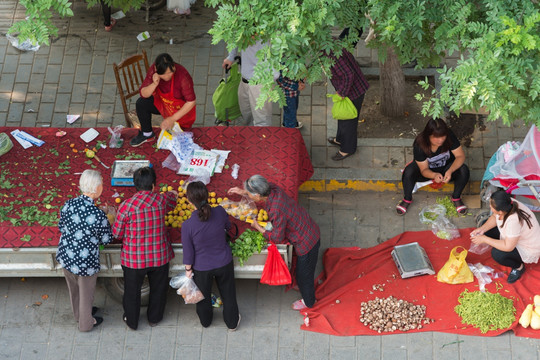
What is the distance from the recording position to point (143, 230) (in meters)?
6.63

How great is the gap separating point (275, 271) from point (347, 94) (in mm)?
2340

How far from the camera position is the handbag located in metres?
7.25

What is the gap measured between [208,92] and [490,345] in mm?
4877

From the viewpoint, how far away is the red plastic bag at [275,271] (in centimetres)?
686

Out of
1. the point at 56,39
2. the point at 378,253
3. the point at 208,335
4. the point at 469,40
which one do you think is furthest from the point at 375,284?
the point at 56,39

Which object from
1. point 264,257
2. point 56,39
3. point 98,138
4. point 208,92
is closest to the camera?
point 264,257

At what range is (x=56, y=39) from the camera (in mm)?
10320

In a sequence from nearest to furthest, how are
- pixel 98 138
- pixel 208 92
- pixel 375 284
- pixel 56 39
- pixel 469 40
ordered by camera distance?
1. pixel 469 40
2. pixel 375 284
3. pixel 98 138
4. pixel 208 92
5. pixel 56 39

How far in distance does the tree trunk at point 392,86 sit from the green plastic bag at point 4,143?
4.46 metres

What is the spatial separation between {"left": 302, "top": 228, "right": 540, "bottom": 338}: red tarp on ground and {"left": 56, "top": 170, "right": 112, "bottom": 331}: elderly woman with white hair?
7.35ft

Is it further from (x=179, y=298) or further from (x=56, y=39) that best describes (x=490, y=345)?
(x=56, y=39)

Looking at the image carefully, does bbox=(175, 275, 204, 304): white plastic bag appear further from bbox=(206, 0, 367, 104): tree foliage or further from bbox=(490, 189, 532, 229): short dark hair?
bbox=(490, 189, 532, 229): short dark hair

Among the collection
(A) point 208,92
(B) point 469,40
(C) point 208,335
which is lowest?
(C) point 208,335

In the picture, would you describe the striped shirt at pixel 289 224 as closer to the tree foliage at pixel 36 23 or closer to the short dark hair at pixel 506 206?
the short dark hair at pixel 506 206
